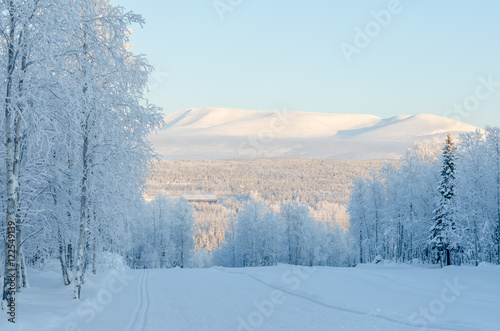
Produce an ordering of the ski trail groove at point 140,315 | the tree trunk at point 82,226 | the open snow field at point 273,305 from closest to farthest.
A: 1. the ski trail groove at point 140,315
2. the open snow field at point 273,305
3. the tree trunk at point 82,226

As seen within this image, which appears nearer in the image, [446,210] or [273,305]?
[273,305]

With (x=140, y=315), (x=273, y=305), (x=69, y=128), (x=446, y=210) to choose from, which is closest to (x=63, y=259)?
(x=140, y=315)

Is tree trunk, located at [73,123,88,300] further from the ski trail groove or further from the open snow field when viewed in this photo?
the ski trail groove

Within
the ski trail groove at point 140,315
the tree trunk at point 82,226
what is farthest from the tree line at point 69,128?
the ski trail groove at point 140,315

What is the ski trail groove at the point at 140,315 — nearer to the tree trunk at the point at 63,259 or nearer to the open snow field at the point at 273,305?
the open snow field at the point at 273,305

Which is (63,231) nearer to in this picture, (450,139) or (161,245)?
(450,139)

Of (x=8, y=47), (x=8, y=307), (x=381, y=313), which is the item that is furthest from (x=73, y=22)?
(x=381, y=313)

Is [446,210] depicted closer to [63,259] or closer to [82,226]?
[63,259]

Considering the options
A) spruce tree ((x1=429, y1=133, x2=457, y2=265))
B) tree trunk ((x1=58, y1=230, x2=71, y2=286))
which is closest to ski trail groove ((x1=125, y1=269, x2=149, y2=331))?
tree trunk ((x1=58, y1=230, x2=71, y2=286))

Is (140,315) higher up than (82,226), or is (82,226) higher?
(82,226)

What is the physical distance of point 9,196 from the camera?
1223 cm

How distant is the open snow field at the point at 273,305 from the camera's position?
45.2ft

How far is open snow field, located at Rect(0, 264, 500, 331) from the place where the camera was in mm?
13766

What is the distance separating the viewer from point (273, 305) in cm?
1788
